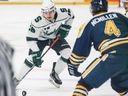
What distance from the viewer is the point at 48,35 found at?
414 cm

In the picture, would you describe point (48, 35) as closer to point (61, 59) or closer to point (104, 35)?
point (61, 59)

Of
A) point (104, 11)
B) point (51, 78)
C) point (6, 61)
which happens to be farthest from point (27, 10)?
point (6, 61)

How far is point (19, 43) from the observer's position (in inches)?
250

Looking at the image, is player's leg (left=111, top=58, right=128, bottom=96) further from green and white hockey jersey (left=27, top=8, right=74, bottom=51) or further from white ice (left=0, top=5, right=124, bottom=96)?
green and white hockey jersey (left=27, top=8, right=74, bottom=51)

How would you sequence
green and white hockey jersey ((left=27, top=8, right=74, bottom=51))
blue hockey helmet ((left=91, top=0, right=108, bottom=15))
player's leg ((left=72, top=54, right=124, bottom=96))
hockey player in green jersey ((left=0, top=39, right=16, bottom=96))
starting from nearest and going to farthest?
hockey player in green jersey ((left=0, top=39, right=16, bottom=96))
player's leg ((left=72, top=54, right=124, bottom=96))
blue hockey helmet ((left=91, top=0, right=108, bottom=15))
green and white hockey jersey ((left=27, top=8, right=74, bottom=51))

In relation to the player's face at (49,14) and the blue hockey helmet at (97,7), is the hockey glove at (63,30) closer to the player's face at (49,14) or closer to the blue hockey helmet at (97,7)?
the player's face at (49,14)

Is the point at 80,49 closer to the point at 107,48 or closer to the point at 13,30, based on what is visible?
the point at 107,48

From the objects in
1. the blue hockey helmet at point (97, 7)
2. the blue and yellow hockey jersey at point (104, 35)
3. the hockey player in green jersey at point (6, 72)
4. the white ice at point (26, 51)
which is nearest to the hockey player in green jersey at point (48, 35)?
the white ice at point (26, 51)

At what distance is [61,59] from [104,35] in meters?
1.43

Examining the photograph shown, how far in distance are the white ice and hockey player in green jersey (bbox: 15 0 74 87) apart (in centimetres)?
16

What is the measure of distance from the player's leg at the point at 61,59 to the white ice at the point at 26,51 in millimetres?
67

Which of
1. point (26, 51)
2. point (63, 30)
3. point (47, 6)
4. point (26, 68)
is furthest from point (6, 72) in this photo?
point (26, 51)

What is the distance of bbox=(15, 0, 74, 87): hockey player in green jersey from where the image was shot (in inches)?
158

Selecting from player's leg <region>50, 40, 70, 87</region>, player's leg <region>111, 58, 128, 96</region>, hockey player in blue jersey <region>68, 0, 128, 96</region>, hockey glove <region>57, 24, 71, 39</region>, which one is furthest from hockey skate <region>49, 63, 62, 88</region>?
hockey player in blue jersey <region>68, 0, 128, 96</region>
